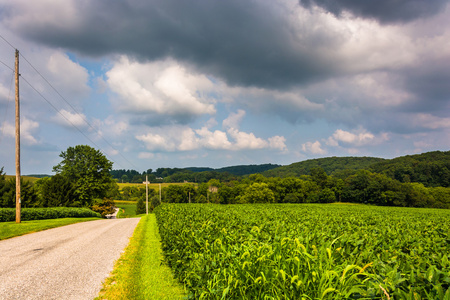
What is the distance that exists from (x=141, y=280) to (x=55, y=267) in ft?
11.2

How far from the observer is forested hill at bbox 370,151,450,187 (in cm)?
8436

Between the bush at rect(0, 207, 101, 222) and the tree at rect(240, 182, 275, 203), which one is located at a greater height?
the bush at rect(0, 207, 101, 222)

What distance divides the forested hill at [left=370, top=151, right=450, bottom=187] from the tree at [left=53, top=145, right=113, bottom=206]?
9805cm

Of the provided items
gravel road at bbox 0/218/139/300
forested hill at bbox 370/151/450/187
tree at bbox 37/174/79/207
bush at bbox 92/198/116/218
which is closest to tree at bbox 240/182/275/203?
bush at bbox 92/198/116/218

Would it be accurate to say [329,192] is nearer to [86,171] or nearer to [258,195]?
[258,195]

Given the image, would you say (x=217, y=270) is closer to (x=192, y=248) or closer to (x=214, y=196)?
(x=192, y=248)

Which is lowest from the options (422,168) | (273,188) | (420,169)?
(273,188)

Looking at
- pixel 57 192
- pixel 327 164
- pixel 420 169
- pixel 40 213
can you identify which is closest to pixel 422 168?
pixel 420 169

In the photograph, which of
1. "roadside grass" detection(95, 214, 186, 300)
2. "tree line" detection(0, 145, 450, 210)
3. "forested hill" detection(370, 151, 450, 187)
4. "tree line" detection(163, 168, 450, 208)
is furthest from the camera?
"forested hill" detection(370, 151, 450, 187)

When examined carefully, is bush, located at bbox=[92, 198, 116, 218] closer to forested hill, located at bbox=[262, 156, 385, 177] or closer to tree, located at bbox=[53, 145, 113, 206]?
tree, located at bbox=[53, 145, 113, 206]

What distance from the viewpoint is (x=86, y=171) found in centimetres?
4484

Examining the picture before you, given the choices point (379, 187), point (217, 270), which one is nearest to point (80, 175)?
point (217, 270)

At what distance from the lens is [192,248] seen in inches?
203

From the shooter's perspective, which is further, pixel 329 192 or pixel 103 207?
pixel 329 192
